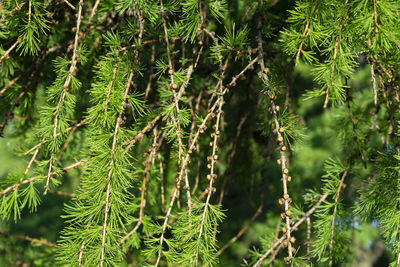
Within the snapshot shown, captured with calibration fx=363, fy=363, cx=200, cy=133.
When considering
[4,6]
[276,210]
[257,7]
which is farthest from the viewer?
[276,210]

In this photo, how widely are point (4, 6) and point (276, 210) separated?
1478 mm

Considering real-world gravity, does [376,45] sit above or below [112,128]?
above

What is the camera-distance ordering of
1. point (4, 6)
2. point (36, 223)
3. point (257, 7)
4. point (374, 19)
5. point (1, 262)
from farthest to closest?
point (36, 223) → point (1, 262) → point (257, 7) → point (4, 6) → point (374, 19)

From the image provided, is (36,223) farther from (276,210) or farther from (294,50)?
(294,50)

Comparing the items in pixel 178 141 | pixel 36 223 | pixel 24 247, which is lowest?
pixel 36 223

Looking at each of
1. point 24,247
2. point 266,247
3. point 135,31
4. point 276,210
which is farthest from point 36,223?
point 135,31

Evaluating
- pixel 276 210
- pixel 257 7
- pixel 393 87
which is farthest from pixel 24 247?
pixel 393 87

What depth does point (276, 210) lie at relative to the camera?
6.04 feet

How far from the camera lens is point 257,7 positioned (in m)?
1.02

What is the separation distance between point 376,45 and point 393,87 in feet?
0.65

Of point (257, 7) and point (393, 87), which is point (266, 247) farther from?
point (257, 7)

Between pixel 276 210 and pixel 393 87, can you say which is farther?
pixel 276 210

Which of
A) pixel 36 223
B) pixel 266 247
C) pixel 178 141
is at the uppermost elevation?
→ pixel 178 141

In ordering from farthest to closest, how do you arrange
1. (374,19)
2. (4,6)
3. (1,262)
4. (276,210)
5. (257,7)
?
(276,210) → (1,262) → (257,7) → (4,6) → (374,19)
